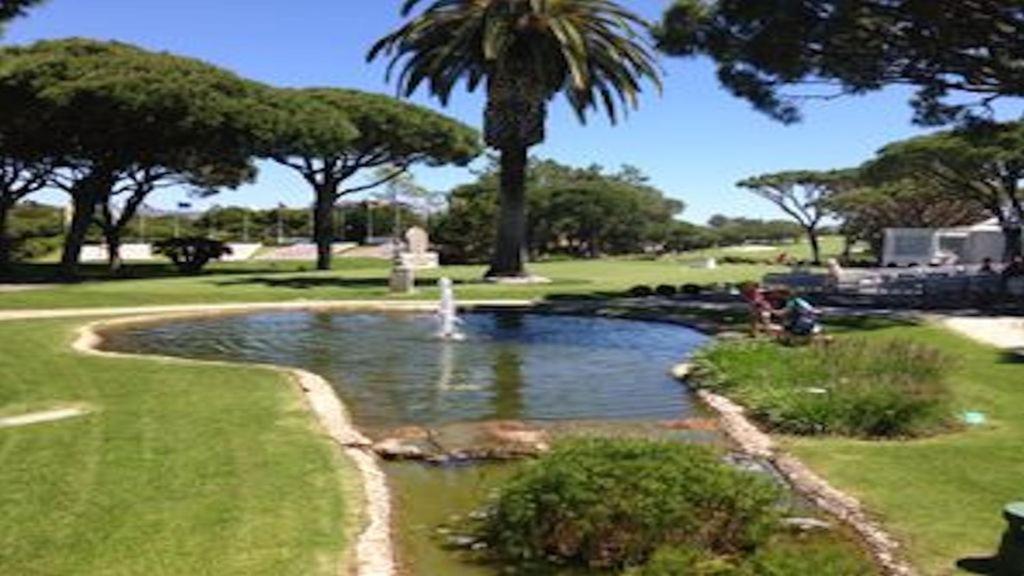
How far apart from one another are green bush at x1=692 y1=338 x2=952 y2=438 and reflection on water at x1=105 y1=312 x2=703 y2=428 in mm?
962

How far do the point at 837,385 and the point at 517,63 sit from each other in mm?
30641

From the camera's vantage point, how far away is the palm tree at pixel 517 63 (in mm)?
43094

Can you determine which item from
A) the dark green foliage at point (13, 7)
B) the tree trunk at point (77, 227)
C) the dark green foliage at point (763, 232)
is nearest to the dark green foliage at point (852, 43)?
the dark green foliage at point (13, 7)

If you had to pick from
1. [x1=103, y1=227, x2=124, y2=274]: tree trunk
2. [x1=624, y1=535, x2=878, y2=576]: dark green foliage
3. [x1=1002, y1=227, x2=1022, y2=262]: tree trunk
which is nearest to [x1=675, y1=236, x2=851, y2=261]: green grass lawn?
[x1=1002, y1=227, x2=1022, y2=262]: tree trunk

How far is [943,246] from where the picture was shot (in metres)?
72.7

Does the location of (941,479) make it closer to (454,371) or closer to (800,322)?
(454,371)

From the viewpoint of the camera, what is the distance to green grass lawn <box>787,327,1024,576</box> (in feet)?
31.2

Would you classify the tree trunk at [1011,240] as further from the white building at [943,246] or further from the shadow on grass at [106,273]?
the shadow on grass at [106,273]

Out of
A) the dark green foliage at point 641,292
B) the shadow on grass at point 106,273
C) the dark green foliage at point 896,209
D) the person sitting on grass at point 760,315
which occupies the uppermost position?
the dark green foliage at point 896,209


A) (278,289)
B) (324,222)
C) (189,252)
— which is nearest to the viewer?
(278,289)

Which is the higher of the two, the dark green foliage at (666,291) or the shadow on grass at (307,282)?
the dark green foliage at (666,291)

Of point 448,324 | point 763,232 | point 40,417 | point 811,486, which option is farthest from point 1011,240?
point 763,232

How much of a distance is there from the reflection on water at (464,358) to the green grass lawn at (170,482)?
74.5 inches

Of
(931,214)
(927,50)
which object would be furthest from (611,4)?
(931,214)
